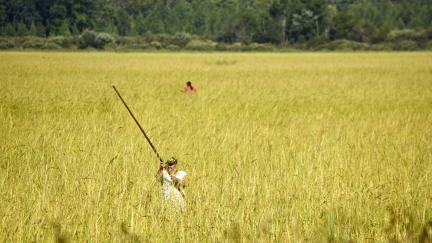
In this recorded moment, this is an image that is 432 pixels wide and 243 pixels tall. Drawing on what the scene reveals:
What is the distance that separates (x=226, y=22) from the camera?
98875mm

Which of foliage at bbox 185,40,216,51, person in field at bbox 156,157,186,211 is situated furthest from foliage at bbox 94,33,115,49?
person in field at bbox 156,157,186,211

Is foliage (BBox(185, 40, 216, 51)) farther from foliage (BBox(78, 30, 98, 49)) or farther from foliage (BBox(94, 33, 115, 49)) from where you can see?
foliage (BBox(78, 30, 98, 49))

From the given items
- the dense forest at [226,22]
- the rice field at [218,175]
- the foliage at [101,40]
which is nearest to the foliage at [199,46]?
the dense forest at [226,22]

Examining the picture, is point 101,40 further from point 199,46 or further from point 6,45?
point 199,46

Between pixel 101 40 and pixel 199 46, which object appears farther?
pixel 199 46

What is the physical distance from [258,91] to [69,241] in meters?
12.8

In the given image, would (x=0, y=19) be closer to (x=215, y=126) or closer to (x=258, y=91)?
(x=258, y=91)

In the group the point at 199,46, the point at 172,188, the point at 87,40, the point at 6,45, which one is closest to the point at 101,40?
the point at 87,40

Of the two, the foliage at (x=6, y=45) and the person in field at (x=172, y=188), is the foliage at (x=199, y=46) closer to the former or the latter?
the foliage at (x=6, y=45)

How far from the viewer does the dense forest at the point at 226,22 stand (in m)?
87.6

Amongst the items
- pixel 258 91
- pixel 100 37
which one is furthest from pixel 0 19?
pixel 258 91

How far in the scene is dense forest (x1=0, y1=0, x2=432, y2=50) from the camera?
287 ft

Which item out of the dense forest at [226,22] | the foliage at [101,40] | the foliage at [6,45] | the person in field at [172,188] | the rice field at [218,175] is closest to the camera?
the rice field at [218,175]

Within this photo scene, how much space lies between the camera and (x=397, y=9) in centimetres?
11681
